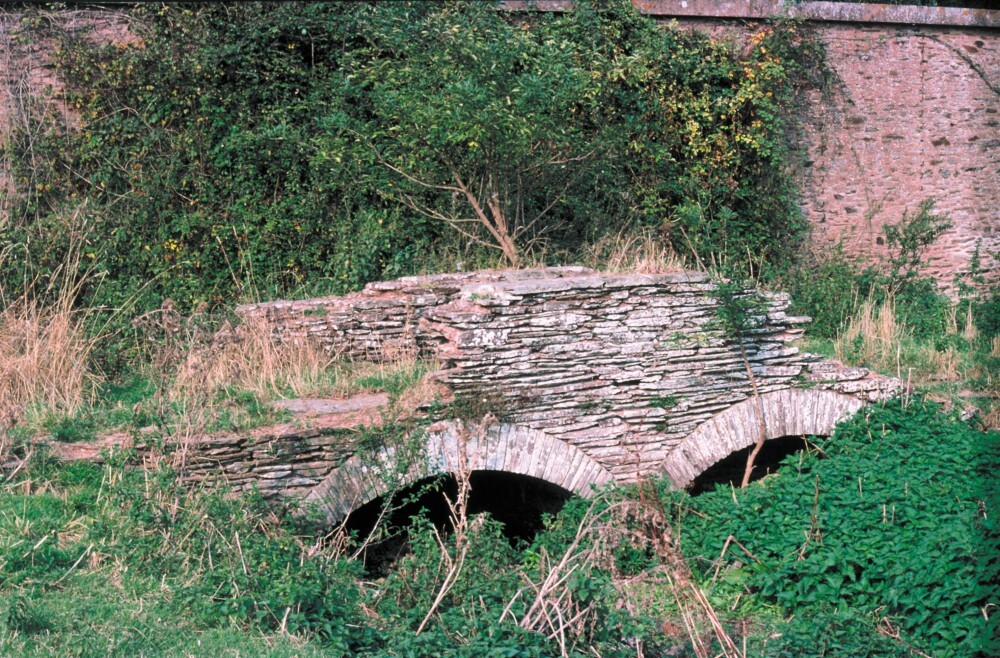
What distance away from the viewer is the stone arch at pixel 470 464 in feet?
22.6

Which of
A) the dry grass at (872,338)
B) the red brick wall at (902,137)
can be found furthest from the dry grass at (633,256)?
the red brick wall at (902,137)

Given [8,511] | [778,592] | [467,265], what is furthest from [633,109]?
[8,511]

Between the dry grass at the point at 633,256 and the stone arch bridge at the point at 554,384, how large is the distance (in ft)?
1.06

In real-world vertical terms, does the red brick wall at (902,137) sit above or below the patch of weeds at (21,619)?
above

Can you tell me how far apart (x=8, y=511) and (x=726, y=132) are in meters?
8.77

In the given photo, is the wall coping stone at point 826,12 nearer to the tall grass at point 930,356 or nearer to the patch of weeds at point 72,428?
the tall grass at point 930,356

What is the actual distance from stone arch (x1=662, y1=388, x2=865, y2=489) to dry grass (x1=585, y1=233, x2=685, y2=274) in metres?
1.36

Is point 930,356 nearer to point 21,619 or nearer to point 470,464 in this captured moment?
point 470,464

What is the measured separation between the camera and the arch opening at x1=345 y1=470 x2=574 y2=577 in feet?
27.1

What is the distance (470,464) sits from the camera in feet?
23.0

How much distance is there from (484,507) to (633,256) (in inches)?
117

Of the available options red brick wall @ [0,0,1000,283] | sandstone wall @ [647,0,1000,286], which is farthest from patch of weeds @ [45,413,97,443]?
sandstone wall @ [647,0,1000,286]

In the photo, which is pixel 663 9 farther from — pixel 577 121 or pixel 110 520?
pixel 110 520

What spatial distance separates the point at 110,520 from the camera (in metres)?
6.02
